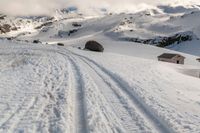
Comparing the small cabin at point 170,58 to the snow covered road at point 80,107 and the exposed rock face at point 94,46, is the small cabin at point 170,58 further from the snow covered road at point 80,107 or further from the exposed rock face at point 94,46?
the snow covered road at point 80,107

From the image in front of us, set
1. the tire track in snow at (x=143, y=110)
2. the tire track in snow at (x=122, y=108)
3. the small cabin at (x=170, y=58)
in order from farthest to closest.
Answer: the small cabin at (x=170, y=58) < the tire track in snow at (x=143, y=110) < the tire track in snow at (x=122, y=108)

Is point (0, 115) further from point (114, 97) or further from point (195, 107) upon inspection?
point (195, 107)

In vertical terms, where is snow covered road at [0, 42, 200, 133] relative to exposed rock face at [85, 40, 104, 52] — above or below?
below

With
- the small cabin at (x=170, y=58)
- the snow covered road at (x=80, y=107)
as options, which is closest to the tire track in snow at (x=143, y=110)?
the snow covered road at (x=80, y=107)

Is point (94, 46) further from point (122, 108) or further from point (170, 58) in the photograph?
point (122, 108)

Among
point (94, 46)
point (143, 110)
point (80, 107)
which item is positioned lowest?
point (143, 110)

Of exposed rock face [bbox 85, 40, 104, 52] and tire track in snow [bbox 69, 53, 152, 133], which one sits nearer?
tire track in snow [bbox 69, 53, 152, 133]

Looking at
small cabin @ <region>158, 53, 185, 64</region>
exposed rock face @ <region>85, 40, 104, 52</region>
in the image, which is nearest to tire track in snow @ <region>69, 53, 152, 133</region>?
exposed rock face @ <region>85, 40, 104, 52</region>

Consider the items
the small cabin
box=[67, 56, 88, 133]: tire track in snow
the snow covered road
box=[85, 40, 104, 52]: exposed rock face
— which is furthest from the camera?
the small cabin

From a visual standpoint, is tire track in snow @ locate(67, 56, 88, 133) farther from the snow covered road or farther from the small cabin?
the small cabin

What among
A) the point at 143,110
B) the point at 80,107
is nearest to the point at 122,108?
the point at 143,110

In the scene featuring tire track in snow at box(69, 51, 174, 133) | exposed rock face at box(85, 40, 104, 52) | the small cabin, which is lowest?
the small cabin

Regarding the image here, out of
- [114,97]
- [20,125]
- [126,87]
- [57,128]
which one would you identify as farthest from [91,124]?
[126,87]

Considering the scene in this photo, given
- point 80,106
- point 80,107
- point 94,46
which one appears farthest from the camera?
point 94,46
